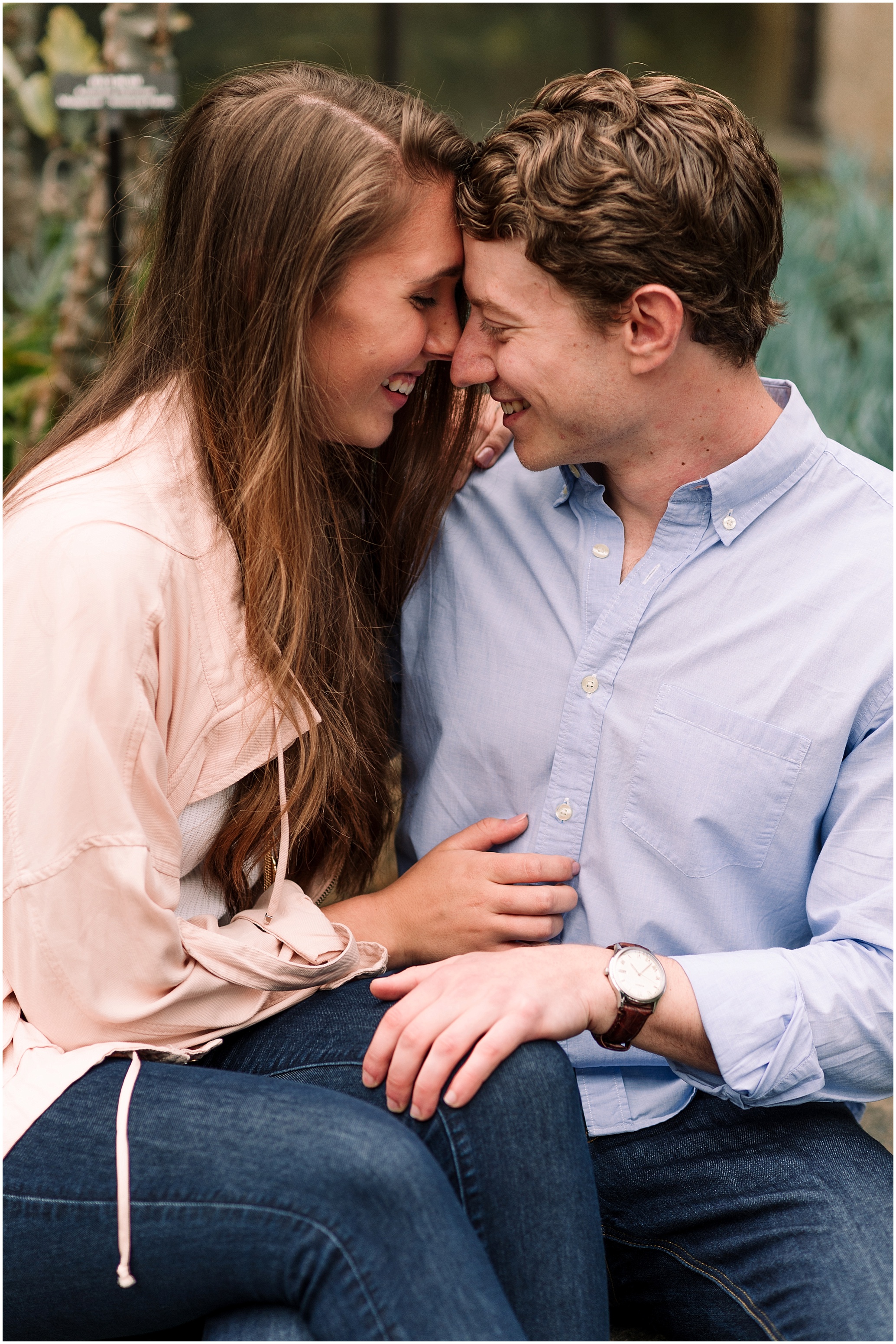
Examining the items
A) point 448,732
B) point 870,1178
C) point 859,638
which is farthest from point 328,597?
point 870,1178

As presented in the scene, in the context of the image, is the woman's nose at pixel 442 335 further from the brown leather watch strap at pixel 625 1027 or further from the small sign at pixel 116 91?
the small sign at pixel 116 91

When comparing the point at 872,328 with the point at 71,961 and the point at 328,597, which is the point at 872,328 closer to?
the point at 328,597

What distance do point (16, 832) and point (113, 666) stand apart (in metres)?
0.23

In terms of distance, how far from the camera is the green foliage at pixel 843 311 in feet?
12.0

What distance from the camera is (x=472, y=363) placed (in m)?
1.96

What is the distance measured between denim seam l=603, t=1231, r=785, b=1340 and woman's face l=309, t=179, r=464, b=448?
4.16ft

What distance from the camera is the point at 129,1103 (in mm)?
1487

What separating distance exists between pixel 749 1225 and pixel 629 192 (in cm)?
147

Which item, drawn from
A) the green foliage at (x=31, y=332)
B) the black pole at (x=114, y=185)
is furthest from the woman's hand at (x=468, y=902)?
the green foliage at (x=31, y=332)

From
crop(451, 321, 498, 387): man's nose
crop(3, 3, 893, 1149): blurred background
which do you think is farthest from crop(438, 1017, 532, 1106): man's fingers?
crop(3, 3, 893, 1149): blurred background

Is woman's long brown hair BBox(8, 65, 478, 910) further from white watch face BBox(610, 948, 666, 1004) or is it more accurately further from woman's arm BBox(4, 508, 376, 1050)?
white watch face BBox(610, 948, 666, 1004)

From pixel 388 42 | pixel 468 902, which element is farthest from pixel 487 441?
pixel 388 42

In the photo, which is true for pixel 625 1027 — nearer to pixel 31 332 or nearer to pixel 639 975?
pixel 639 975

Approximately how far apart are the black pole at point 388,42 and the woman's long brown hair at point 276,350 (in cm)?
473
